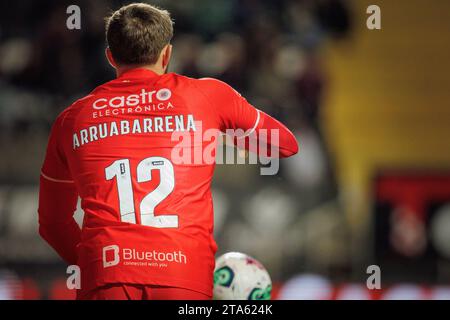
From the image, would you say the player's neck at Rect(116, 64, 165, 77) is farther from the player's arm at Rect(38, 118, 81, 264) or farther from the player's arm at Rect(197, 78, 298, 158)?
the player's arm at Rect(38, 118, 81, 264)

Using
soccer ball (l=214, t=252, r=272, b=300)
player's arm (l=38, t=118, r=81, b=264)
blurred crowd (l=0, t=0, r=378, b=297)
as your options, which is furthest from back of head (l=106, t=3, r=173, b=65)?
blurred crowd (l=0, t=0, r=378, b=297)

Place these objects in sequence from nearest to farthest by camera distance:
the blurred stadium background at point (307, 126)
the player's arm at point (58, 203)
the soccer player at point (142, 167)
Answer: the soccer player at point (142, 167) < the player's arm at point (58, 203) < the blurred stadium background at point (307, 126)

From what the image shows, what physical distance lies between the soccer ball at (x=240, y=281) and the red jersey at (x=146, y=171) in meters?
0.93

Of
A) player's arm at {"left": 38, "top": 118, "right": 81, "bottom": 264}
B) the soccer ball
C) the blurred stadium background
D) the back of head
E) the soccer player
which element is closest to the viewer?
the soccer player

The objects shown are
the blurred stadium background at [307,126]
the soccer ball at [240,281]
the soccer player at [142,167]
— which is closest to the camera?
the soccer player at [142,167]

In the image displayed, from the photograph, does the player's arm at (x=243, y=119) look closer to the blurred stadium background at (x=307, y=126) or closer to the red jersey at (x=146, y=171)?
the red jersey at (x=146, y=171)

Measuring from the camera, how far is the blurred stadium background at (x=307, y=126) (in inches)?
321

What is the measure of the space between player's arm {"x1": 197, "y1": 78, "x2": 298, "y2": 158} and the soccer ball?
3.20 ft

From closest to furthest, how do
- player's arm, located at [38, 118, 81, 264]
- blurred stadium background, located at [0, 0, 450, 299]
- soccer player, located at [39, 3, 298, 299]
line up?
soccer player, located at [39, 3, 298, 299] → player's arm, located at [38, 118, 81, 264] → blurred stadium background, located at [0, 0, 450, 299]

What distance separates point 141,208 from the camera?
3.04m

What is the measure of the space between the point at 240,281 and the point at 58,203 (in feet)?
3.48

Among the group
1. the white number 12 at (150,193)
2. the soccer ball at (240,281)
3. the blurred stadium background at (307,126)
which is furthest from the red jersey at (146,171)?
the blurred stadium background at (307,126)

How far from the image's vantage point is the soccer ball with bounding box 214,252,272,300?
13.3 feet
